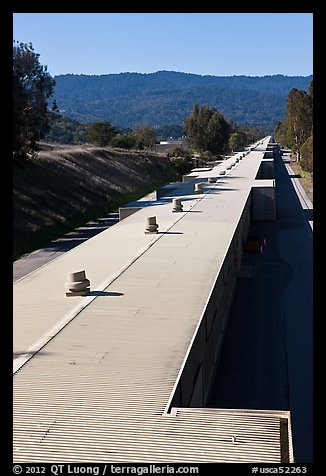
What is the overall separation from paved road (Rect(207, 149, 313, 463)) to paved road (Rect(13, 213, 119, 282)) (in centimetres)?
1189

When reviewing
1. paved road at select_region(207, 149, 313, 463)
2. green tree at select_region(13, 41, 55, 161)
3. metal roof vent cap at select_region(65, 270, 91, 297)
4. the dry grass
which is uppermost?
green tree at select_region(13, 41, 55, 161)

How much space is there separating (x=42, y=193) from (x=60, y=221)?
5.58 metres

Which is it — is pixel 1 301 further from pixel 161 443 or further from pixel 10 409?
pixel 161 443

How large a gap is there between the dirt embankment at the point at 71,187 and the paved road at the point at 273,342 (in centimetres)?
1669

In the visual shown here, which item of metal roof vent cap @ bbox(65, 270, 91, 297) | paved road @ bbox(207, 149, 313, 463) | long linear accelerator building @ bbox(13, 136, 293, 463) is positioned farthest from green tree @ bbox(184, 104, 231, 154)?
metal roof vent cap @ bbox(65, 270, 91, 297)

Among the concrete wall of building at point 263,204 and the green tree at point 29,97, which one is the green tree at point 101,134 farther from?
the concrete wall of building at point 263,204

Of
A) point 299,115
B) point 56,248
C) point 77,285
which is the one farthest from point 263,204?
point 299,115

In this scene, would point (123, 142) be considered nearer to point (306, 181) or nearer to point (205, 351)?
point (306, 181)

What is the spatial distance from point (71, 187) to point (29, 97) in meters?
10.4

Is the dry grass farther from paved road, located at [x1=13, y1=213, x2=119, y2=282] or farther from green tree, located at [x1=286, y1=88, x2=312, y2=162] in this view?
paved road, located at [x1=13, y1=213, x2=119, y2=282]

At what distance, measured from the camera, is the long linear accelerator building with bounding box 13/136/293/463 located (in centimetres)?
804

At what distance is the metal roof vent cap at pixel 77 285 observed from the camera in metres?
16.1

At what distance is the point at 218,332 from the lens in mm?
17578

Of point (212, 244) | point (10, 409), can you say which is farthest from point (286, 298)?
point (10, 409)
